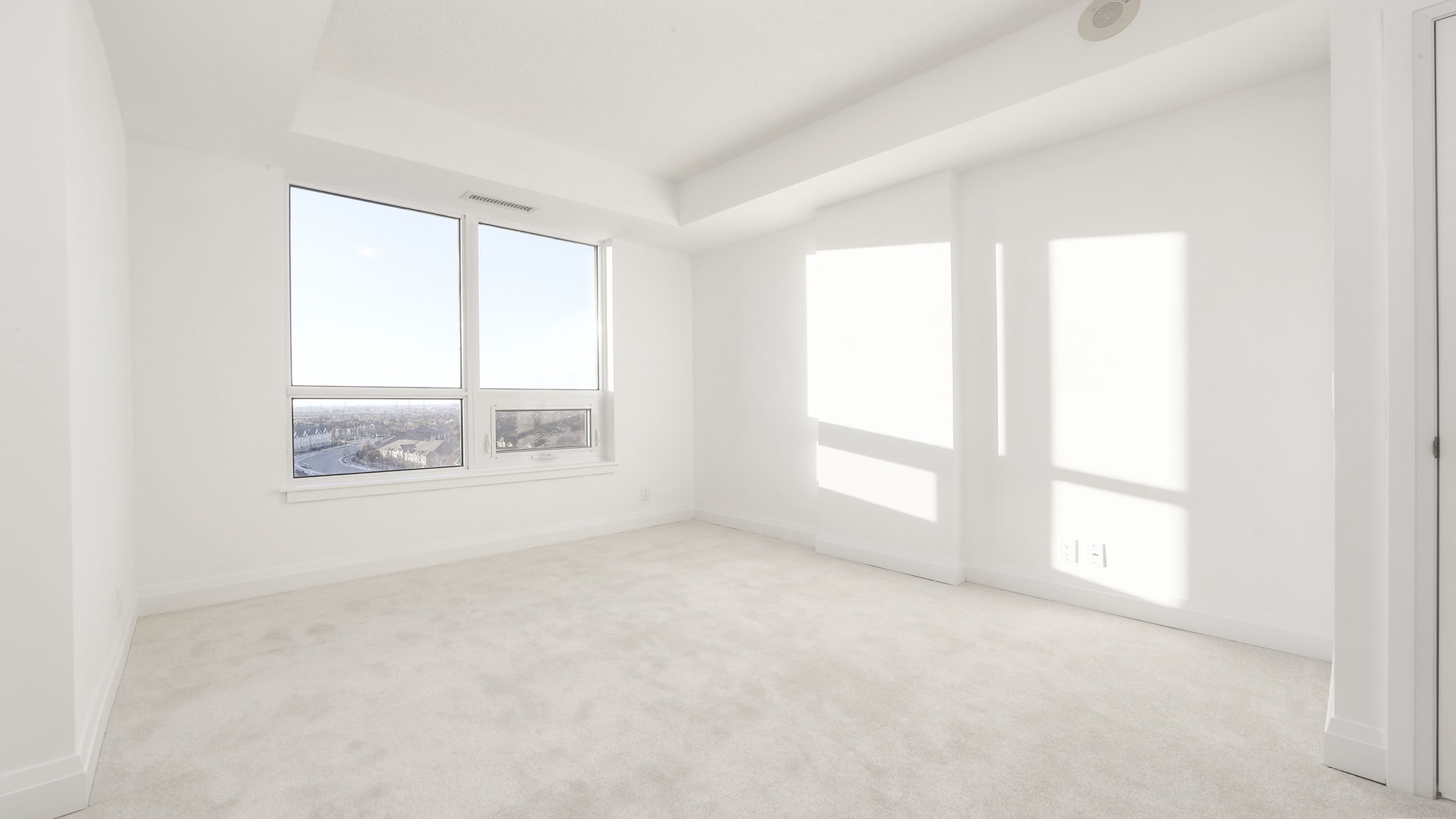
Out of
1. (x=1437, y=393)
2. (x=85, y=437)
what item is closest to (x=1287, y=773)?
(x=1437, y=393)

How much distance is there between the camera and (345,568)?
3.79 meters

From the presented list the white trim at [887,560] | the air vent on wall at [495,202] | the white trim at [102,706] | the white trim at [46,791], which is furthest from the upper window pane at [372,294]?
the white trim at [887,560]

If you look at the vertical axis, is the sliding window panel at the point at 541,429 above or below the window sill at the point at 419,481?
above

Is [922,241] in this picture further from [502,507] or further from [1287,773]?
[502,507]

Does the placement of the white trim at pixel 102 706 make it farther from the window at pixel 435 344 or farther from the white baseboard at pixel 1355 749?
the white baseboard at pixel 1355 749

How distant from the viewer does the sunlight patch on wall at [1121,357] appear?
292 cm

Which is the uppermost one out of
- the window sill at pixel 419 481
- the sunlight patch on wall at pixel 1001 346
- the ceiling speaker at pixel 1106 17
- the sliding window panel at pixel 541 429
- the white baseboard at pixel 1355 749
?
the ceiling speaker at pixel 1106 17

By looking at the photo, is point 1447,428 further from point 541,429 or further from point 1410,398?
point 541,429

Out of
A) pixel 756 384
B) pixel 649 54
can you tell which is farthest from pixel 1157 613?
pixel 649 54

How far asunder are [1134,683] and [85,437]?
382 centimetres

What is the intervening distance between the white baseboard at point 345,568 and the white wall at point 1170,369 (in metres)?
2.97

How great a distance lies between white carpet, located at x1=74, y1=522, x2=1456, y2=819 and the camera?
1686 millimetres

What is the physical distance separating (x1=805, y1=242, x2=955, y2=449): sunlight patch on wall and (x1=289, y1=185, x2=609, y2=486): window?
2.11m

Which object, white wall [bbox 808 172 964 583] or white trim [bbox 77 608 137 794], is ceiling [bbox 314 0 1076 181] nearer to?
white wall [bbox 808 172 964 583]
